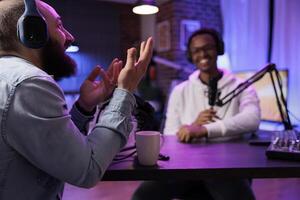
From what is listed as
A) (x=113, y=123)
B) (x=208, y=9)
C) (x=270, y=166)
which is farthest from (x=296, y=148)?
(x=208, y=9)

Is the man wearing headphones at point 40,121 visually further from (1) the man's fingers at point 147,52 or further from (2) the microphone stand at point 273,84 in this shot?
(2) the microphone stand at point 273,84

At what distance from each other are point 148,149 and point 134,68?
0.85ft

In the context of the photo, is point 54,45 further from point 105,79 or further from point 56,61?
point 105,79

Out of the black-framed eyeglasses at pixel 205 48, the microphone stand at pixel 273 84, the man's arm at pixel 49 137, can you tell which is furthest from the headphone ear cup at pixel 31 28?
the black-framed eyeglasses at pixel 205 48

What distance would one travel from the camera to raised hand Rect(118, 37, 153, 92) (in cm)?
92

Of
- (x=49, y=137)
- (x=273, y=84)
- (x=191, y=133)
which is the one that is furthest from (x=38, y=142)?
(x=273, y=84)

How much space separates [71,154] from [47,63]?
0.32 m

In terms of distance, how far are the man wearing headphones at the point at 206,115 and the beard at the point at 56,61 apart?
0.64 m

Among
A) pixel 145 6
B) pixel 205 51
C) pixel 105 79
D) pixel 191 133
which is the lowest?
Result: pixel 191 133

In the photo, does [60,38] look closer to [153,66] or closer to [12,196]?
[12,196]

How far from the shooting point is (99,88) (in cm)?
114

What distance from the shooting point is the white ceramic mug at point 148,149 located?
3.41 ft

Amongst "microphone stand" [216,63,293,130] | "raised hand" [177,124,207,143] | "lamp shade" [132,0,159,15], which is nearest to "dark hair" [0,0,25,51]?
"lamp shade" [132,0,159,15]

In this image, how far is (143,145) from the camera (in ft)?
3.44
